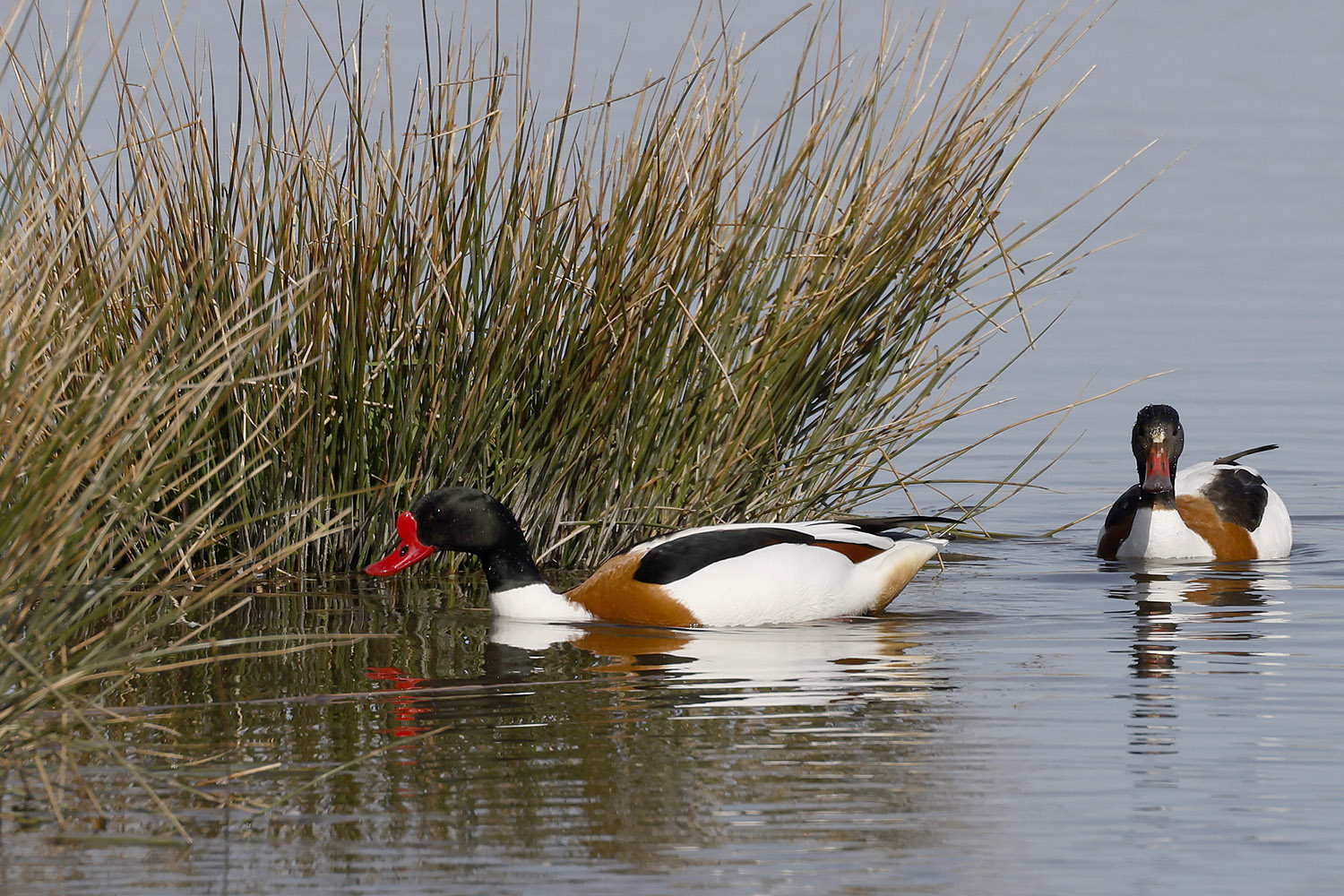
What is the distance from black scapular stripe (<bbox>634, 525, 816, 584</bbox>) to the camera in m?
7.48

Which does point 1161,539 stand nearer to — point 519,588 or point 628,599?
point 628,599

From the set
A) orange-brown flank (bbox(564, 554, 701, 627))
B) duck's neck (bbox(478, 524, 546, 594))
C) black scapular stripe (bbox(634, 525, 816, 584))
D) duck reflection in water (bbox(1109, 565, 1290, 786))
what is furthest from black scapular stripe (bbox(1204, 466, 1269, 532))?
duck's neck (bbox(478, 524, 546, 594))

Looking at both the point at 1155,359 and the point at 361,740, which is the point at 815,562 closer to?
the point at 361,740

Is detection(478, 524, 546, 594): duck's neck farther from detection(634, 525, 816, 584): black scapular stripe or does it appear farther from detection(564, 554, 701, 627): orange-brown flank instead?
detection(634, 525, 816, 584): black scapular stripe

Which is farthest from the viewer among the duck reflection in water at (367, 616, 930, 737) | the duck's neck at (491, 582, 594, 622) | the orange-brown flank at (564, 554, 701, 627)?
the duck's neck at (491, 582, 594, 622)

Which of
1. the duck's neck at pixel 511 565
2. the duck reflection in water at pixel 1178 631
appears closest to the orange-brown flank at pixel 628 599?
the duck's neck at pixel 511 565

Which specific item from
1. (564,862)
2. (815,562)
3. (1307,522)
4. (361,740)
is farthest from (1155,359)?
(564,862)

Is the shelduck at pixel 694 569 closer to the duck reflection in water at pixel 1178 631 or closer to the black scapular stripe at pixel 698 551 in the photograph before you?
the black scapular stripe at pixel 698 551

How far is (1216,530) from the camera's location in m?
9.59

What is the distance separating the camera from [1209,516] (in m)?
9.66

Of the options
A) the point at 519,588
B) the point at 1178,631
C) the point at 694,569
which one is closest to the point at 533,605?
the point at 519,588

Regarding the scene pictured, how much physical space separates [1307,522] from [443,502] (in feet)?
16.1

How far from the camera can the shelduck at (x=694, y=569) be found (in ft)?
24.7

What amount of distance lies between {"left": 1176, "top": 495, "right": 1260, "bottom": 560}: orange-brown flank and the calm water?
0.28 m
